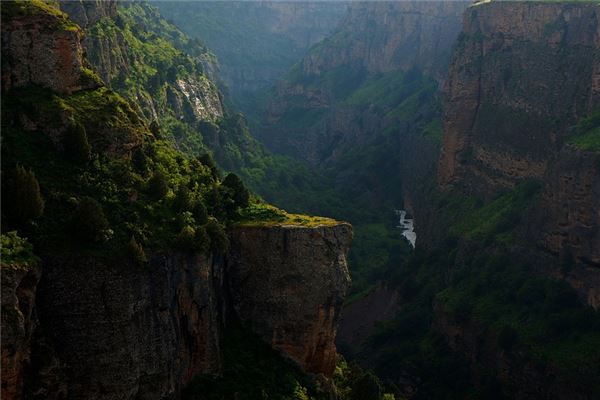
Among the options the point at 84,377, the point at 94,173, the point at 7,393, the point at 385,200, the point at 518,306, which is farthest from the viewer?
the point at 385,200

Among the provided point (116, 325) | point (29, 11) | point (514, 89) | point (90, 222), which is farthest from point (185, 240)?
point (514, 89)

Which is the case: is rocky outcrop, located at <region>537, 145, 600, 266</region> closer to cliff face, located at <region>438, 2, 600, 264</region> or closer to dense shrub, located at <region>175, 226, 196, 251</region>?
cliff face, located at <region>438, 2, 600, 264</region>

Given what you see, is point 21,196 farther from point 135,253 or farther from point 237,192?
point 237,192

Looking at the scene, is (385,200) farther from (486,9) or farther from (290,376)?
(290,376)

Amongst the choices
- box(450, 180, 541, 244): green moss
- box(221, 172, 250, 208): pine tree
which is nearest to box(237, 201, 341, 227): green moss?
box(221, 172, 250, 208): pine tree

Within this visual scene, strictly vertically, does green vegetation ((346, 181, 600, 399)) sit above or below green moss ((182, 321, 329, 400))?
above

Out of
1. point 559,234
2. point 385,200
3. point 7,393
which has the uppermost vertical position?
point 385,200

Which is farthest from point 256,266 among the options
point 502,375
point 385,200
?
point 385,200
